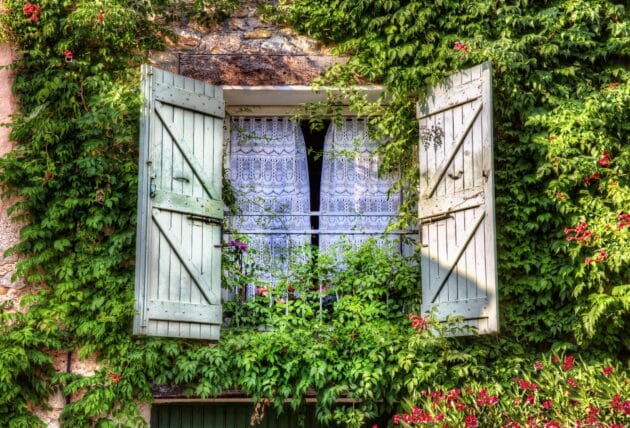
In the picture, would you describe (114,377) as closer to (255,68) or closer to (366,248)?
(366,248)

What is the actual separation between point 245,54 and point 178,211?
5.38ft

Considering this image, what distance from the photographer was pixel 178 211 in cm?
689

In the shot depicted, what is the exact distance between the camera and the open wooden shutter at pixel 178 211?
6.71m

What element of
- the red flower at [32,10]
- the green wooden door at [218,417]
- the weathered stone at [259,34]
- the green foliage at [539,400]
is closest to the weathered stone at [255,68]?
the weathered stone at [259,34]

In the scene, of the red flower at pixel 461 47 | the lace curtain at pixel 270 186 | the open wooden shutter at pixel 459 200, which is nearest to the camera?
the open wooden shutter at pixel 459 200

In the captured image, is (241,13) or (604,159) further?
(241,13)

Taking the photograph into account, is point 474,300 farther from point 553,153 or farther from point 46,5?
point 46,5

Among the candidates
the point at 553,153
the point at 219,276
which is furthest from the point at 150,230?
the point at 553,153

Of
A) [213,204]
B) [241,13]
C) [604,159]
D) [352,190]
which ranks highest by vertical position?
[241,13]

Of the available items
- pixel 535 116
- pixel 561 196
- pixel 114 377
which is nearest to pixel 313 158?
pixel 535 116

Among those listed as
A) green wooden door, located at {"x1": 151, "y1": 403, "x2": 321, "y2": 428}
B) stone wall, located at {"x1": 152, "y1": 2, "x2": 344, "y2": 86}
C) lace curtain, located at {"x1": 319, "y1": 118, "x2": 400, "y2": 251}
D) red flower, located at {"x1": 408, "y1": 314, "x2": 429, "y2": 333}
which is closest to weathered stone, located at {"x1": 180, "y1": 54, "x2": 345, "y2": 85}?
stone wall, located at {"x1": 152, "y1": 2, "x2": 344, "y2": 86}

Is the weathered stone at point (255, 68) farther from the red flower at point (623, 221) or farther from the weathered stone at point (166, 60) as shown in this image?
the red flower at point (623, 221)

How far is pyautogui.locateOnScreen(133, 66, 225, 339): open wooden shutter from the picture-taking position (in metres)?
6.71

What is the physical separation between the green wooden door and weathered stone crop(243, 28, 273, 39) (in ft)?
9.55
